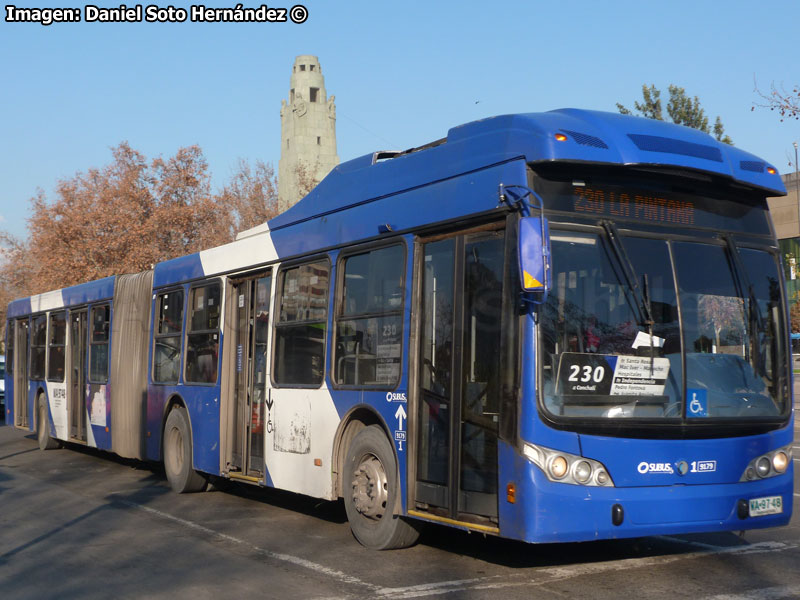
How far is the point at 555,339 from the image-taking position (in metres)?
6.96

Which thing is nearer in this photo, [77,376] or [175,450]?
[175,450]

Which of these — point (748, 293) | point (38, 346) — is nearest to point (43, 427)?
point (38, 346)

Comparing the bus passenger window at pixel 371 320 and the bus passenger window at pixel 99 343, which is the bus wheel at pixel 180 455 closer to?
the bus passenger window at pixel 99 343

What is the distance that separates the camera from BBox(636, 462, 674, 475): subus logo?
275 inches

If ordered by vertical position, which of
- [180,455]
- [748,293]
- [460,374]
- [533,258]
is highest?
[533,258]

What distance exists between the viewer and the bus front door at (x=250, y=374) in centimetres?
1120

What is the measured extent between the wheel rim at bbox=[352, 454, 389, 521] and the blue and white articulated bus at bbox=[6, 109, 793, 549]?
24 mm

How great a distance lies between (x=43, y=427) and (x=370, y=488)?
43.7 ft

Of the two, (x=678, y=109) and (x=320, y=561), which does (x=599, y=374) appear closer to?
(x=320, y=561)

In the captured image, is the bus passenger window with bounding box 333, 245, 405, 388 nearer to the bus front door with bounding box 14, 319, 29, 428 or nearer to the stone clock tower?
the bus front door with bounding box 14, 319, 29, 428

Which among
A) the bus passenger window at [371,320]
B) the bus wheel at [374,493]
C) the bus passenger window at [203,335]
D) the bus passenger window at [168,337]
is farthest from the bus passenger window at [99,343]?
the bus wheel at [374,493]

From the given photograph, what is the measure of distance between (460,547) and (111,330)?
9.31m

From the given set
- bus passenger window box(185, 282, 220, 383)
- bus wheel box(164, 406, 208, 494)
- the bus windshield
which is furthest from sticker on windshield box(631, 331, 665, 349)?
bus wheel box(164, 406, 208, 494)

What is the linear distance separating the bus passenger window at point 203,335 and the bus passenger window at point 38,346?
787 cm
